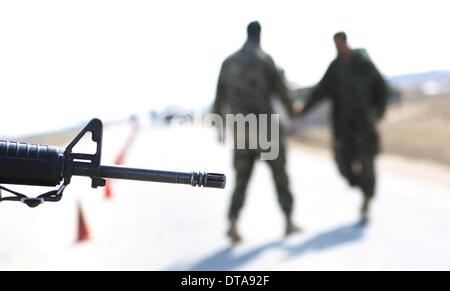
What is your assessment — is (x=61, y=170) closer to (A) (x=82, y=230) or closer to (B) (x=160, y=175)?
(B) (x=160, y=175)

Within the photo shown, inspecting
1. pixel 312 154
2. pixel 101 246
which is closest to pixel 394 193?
pixel 101 246

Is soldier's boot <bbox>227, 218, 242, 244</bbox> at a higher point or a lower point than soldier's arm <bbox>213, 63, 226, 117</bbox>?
lower

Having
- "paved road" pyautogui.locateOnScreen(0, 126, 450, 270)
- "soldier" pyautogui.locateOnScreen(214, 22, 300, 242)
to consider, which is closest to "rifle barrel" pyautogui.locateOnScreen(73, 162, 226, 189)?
"paved road" pyautogui.locateOnScreen(0, 126, 450, 270)

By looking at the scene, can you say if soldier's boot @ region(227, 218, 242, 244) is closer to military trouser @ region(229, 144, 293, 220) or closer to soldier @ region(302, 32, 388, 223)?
military trouser @ region(229, 144, 293, 220)

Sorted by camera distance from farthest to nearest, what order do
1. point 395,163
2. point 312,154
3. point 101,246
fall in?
1. point 312,154
2. point 395,163
3. point 101,246

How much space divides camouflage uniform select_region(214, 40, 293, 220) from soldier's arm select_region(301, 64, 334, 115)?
0.70 metres

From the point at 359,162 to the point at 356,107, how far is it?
0.57 m

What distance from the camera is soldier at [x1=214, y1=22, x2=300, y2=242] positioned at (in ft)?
24.9

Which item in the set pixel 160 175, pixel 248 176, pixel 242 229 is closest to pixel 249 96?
pixel 248 176

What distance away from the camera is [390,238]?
24.4 feet

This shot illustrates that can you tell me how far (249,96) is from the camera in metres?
7.60
